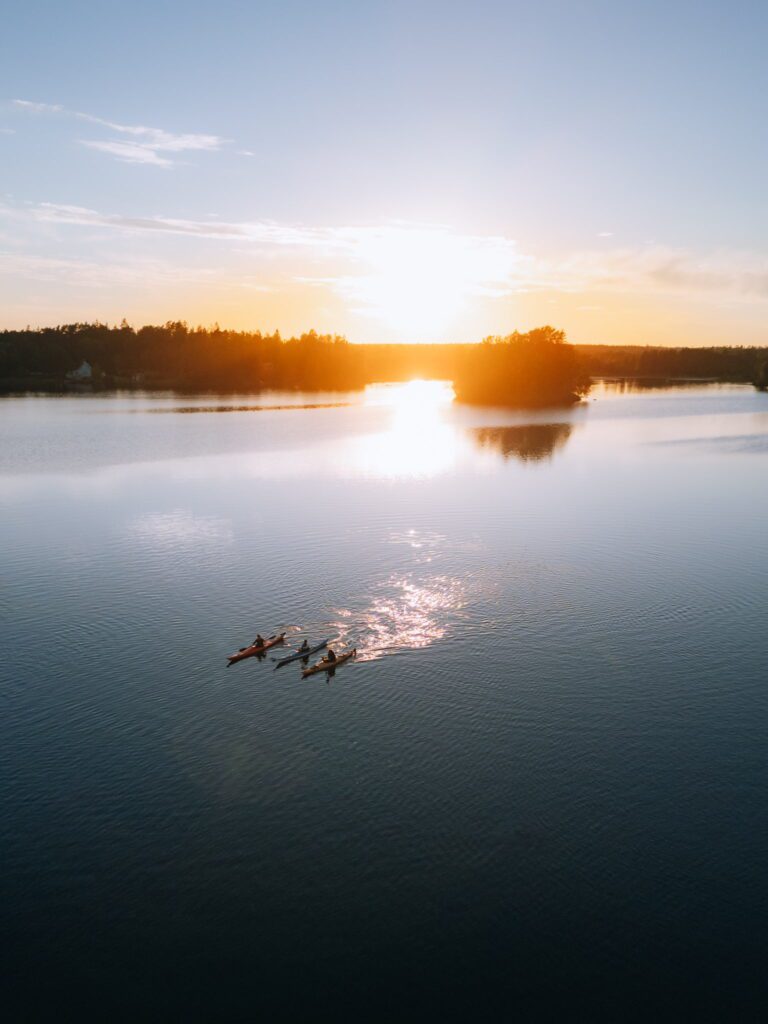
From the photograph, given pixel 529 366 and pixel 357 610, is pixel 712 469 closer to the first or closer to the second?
pixel 357 610

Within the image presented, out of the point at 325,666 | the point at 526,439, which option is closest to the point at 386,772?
the point at 325,666

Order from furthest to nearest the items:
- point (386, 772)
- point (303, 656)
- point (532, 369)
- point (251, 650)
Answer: point (532, 369) < point (251, 650) < point (303, 656) < point (386, 772)

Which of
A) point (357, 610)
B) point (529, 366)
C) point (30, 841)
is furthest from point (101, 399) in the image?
point (30, 841)

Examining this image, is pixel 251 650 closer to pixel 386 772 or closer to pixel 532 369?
pixel 386 772

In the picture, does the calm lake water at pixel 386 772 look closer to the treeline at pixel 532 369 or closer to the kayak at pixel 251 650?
the kayak at pixel 251 650

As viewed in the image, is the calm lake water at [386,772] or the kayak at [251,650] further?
the kayak at [251,650]

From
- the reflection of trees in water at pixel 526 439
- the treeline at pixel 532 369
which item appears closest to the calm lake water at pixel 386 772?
the reflection of trees in water at pixel 526 439
